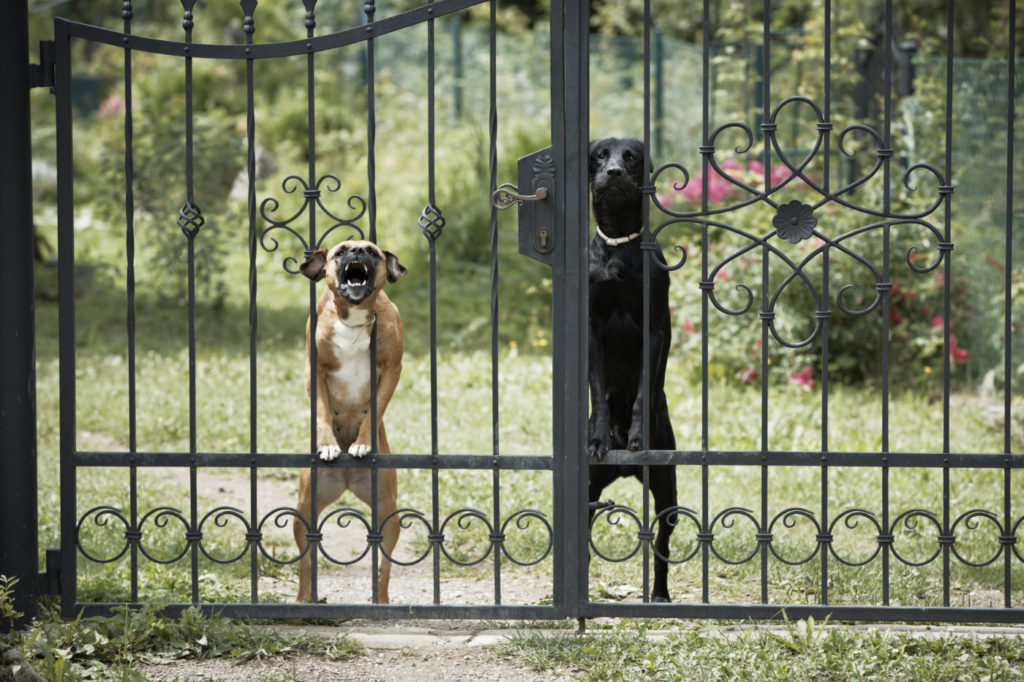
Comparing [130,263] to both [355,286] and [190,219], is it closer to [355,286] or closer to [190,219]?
[190,219]

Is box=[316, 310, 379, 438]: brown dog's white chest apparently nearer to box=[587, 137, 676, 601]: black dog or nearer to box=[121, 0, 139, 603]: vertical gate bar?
box=[121, 0, 139, 603]: vertical gate bar

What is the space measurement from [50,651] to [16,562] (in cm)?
62

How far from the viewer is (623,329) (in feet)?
14.5

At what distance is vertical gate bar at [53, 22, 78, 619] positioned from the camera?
4.20m

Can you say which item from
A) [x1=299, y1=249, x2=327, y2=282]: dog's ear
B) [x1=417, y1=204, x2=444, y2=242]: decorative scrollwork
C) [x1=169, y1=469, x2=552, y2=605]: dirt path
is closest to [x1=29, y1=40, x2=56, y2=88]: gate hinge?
[x1=299, y1=249, x2=327, y2=282]: dog's ear

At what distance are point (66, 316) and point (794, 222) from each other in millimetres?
2803

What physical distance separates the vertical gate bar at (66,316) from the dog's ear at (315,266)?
0.88 m

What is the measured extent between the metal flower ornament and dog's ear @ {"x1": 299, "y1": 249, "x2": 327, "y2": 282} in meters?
1.74

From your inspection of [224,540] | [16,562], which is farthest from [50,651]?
[224,540]

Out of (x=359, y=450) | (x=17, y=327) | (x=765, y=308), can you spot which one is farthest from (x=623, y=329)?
(x=17, y=327)

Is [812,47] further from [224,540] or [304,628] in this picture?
[304,628]

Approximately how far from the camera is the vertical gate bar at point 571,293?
412 cm

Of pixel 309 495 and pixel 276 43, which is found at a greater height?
pixel 276 43

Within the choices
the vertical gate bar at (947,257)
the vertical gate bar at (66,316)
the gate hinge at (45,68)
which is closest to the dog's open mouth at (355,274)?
the vertical gate bar at (66,316)
